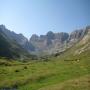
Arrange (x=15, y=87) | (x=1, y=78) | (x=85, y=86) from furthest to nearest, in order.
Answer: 1. (x=1, y=78)
2. (x=15, y=87)
3. (x=85, y=86)

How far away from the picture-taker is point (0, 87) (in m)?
78.6

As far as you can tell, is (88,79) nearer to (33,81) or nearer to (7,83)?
Answer: (33,81)

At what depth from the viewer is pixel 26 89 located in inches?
2739

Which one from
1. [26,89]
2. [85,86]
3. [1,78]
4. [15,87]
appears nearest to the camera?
[85,86]

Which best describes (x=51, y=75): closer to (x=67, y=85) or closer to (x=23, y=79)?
(x=23, y=79)

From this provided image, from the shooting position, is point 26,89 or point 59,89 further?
point 26,89

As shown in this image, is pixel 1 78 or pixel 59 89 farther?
pixel 1 78

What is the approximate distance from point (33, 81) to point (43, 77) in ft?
20.9

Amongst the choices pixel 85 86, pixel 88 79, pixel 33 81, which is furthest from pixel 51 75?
pixel 85 86

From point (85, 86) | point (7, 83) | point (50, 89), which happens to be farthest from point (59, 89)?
point (7, 83)

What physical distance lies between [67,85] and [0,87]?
28.8 m

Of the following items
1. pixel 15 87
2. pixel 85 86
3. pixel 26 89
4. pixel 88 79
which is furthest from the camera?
pixel 15 87

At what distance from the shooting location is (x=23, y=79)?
84000 millimetres

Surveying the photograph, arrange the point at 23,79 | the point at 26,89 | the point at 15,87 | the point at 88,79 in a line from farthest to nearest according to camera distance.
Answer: the point at 23,79, the point at 15,87, the point at 26,89, the point at 88,79
